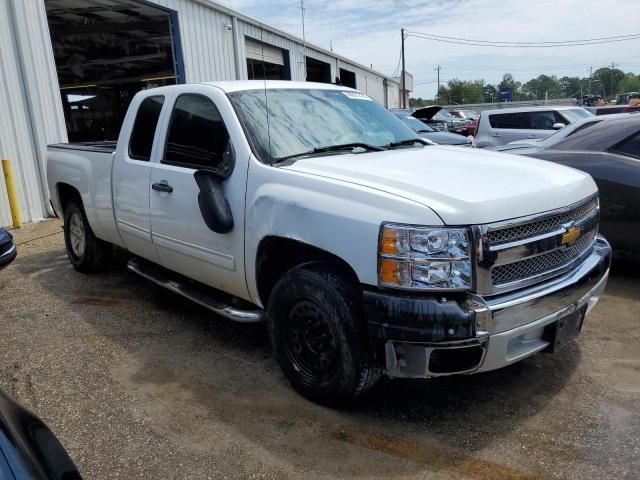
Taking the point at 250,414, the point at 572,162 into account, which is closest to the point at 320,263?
the point at 250,414

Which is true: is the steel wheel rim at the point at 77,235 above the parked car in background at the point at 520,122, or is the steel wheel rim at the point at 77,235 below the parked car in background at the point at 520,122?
below

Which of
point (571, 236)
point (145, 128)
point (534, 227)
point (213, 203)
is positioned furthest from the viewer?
point (145, 128)

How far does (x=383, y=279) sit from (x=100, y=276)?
14.2 feet

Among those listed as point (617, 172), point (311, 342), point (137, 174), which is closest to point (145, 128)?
point (137, 174)

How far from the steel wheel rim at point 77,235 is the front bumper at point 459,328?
428 centimetres

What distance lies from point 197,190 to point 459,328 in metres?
2.10

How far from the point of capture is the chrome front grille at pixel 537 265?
2.75 m

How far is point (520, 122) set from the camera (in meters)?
→ 12.6

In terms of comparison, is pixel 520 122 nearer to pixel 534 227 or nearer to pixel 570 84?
pixel 534 227

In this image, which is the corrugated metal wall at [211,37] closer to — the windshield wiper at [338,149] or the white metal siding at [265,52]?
the white metal siding at [265,52]

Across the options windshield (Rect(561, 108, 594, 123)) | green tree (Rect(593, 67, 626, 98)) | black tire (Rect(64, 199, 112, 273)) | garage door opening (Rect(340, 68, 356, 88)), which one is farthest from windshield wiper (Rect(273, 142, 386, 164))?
green tree (Rect(593, 67, 626, 98))

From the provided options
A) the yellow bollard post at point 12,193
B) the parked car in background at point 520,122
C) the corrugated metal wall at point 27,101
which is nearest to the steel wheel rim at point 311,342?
the yellow bollard post at point 12,193

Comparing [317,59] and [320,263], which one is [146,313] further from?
[317,59]

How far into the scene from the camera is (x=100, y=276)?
19.8ft
